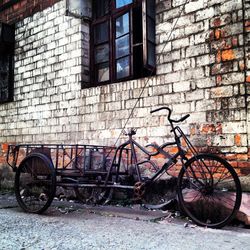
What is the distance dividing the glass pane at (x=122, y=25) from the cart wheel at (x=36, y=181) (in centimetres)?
263

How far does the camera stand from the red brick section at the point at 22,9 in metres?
6.91

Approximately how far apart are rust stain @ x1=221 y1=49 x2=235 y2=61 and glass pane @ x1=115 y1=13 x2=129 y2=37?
6.35 ft

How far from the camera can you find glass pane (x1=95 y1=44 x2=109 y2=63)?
19.4ft

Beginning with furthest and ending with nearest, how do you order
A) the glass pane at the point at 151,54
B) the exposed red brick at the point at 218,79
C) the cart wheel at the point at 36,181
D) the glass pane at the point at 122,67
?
the glass pane at the point at 122,67, the glass pane at the point at 151,54, the exposed red brick at the point at 218,79, the cart wheel at the point at 36,181

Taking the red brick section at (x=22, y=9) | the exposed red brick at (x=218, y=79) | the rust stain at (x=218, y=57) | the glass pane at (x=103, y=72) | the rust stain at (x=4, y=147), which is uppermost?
the red brick section at (x=22, y=9)

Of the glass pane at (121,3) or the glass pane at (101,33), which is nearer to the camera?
the glass pane at (121,3)

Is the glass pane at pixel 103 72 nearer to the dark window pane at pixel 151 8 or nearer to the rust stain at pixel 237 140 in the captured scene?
the dark window pane at pixel 151 8

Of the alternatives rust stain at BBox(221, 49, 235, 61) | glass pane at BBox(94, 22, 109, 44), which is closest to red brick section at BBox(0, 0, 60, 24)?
glass pane at BBox(94, 22, 109, 44)

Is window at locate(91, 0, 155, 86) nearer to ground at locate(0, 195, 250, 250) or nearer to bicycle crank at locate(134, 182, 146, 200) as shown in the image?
bicycle crank at locate(134, 182, 146, 200)

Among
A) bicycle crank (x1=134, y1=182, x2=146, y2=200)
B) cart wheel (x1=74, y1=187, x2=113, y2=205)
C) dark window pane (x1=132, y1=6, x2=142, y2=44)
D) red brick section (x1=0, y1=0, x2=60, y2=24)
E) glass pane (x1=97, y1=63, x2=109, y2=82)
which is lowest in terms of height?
cart wheel (x1=74, y1=187, x2=113, y2=205)

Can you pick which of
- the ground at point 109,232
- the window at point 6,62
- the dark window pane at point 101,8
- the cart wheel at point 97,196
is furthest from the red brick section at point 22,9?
the ground at point 109,232

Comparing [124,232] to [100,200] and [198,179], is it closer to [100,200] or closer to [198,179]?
[198,179]

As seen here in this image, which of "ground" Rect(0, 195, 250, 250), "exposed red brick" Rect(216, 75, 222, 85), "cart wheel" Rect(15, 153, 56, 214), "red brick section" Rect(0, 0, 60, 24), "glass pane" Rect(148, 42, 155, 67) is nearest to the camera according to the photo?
"ground" Rect(0, 195, 250, 250)

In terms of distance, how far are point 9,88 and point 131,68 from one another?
345 cm
